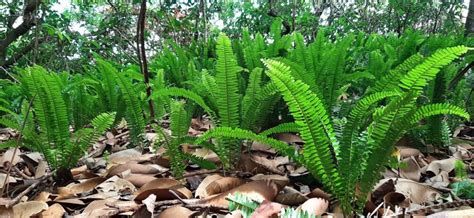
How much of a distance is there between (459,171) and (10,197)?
1.47 metres

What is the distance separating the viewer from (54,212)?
1.43 meters

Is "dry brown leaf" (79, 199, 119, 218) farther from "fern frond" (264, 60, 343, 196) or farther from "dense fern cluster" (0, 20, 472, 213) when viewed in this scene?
"fern frond" (264, 60, 343, 196)

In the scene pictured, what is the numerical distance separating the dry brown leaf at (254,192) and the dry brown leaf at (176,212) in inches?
3.3

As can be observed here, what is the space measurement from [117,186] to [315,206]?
699 mm

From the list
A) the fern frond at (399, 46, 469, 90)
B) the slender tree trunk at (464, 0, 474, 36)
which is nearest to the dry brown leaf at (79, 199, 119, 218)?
the fern frond at (399, 46, 469, 90)

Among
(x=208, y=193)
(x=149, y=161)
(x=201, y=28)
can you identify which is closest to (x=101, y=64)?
(x=149, y=161)

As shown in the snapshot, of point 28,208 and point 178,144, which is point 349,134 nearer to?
point 178,144

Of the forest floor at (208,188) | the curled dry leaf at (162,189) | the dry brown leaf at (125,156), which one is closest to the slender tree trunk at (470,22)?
the forest floor at (208,188)

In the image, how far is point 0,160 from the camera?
6.98 feet

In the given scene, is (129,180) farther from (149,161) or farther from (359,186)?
(359,186)

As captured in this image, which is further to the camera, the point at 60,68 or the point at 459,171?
the point at 60,68

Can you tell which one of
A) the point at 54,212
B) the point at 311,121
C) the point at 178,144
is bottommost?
the point at 54,212

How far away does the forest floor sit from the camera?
1337 mm

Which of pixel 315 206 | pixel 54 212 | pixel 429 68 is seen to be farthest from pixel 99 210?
pixel 429 68
